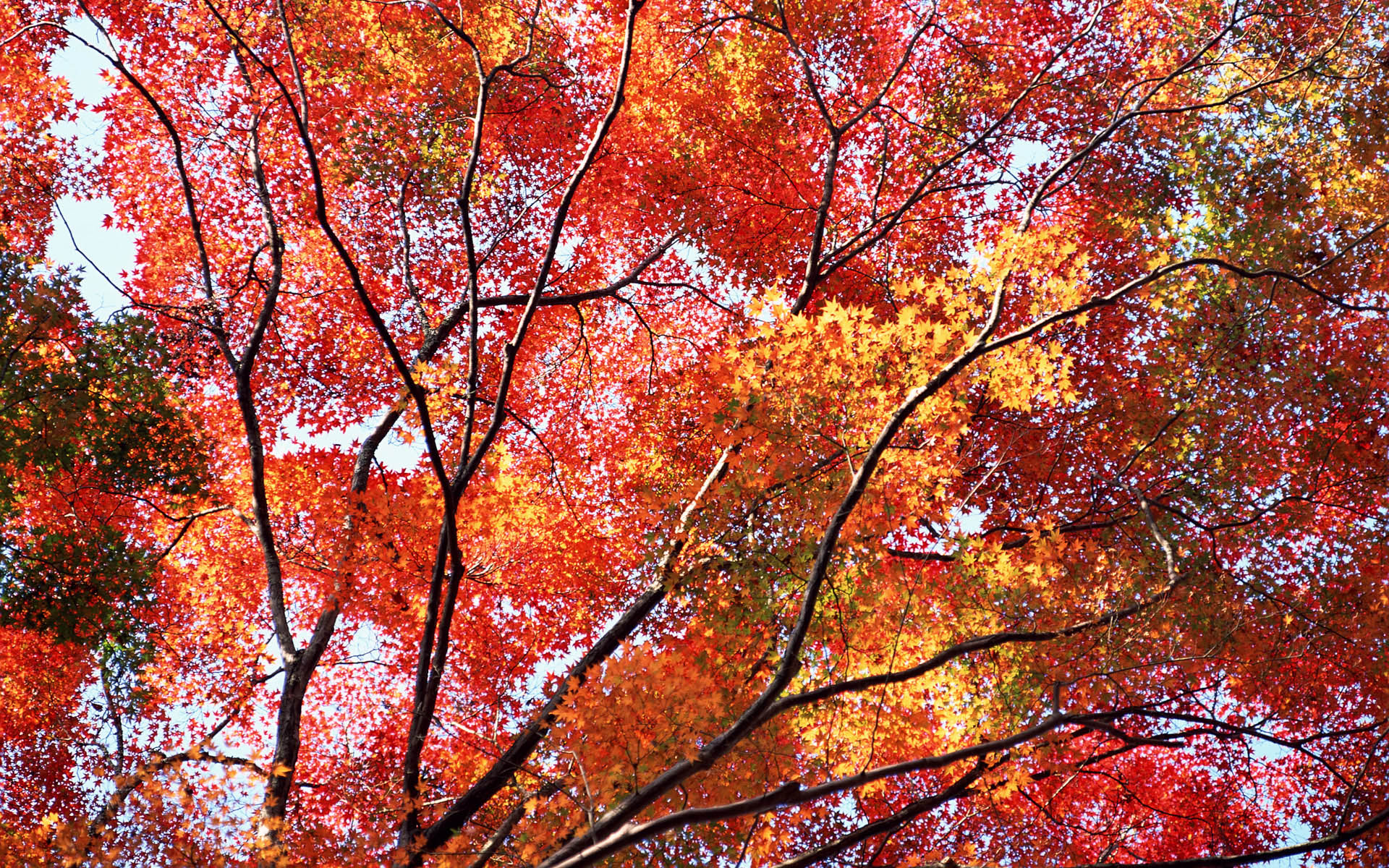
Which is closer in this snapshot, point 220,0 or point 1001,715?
point 1001,715

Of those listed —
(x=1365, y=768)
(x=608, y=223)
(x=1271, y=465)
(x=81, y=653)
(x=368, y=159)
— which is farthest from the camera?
(x=608, y=223)

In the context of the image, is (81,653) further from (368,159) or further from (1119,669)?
(1119,669)

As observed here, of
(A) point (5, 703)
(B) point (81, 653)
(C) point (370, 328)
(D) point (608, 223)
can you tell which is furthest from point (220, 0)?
(A) point (5, 703)

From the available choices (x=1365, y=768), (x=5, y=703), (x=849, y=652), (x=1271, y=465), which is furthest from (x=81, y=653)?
(x=1271, y=465)

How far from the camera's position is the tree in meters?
7.48

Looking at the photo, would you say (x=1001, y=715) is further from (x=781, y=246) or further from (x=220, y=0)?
(x=220, y=0)

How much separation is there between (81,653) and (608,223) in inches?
506

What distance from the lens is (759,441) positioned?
7.87 m

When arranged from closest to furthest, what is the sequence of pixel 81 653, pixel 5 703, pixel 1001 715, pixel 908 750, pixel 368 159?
pixel 1001 715, pixel 908 750, pixel 368 159, pixel 81 653, pixel 5 703

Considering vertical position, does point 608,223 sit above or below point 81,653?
above

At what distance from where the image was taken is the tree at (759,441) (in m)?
7.48

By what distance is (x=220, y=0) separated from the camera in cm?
1409

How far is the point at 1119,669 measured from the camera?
24.7 feet

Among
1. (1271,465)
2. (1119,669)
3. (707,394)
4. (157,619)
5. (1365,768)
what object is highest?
(707,394)
